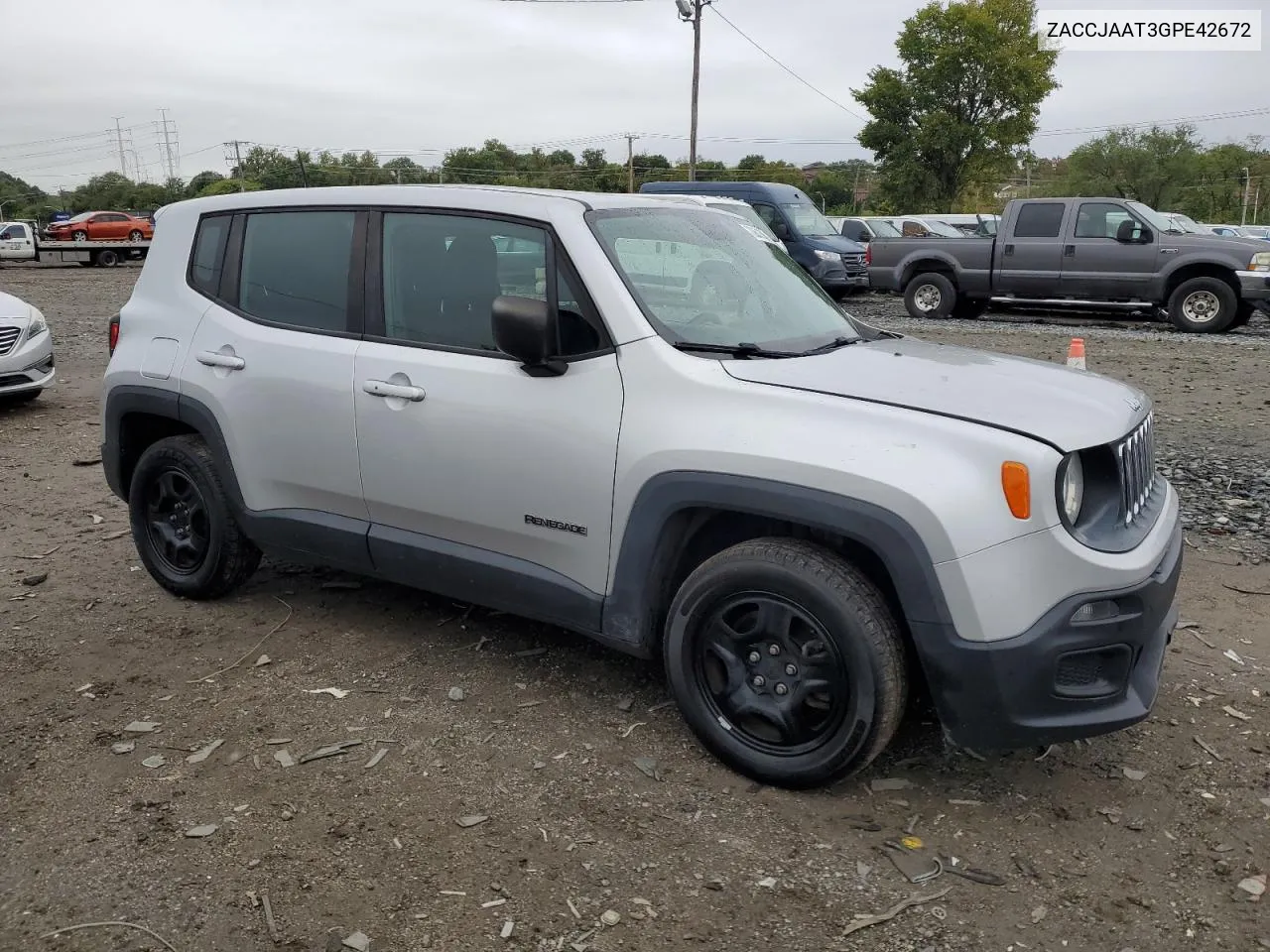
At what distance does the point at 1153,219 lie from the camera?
Result: 1532 cm

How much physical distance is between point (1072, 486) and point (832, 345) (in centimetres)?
112

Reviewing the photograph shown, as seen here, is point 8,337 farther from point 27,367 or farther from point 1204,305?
point 1204,305

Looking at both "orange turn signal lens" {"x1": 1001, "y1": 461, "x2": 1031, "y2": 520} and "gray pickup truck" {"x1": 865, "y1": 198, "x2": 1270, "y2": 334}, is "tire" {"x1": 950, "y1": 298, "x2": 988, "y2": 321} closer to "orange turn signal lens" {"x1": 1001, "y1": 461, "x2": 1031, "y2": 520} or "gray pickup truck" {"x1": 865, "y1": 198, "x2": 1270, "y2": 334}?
"gray pickup truck" {"x1": 865, "y1": 198, "x2": 1270, "y2": 334}

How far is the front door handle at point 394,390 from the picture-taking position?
3785mm

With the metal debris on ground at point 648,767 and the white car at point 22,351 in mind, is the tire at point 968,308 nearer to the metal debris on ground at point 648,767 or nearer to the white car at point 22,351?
the white car at point 22,351

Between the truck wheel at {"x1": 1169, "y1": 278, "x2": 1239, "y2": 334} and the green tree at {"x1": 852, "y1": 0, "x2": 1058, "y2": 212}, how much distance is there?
32885 millimetres

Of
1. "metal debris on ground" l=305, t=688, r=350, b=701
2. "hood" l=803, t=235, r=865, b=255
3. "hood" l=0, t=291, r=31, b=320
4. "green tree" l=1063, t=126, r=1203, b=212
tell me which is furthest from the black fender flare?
"green tree" l=1063, t=126, r=1203, b=212

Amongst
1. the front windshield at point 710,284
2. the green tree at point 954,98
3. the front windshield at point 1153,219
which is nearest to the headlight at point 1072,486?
the front windshield at point 710,284

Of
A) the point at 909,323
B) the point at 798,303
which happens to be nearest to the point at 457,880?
the point at 798,303

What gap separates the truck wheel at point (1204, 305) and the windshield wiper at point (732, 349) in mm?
13548

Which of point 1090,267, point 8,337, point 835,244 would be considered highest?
point 835,244

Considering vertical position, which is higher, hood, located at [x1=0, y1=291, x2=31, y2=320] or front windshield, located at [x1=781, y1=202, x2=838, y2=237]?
front windshield, located at [x1=781, y1=202, x2=838, y2=237]

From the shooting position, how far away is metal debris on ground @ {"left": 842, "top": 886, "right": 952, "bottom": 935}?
2670mm

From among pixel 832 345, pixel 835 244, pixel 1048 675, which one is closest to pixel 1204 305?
pixel 835 244
